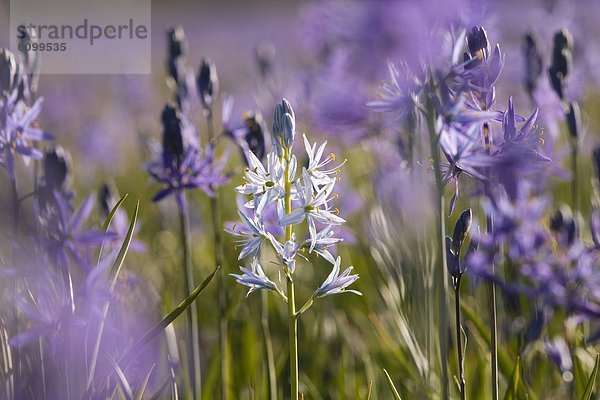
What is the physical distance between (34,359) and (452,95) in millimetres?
1106

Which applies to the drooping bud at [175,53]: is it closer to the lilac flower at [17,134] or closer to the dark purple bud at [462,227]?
the lilac flower at [17,134]

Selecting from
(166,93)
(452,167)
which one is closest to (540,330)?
(452,167)

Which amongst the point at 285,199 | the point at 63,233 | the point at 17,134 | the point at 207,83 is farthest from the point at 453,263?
the point at 207,83

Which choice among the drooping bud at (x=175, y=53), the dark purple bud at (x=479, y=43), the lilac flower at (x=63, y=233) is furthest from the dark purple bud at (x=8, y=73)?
the dark purple bud at (x=479, y=43)

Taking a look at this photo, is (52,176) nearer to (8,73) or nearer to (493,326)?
(8,73)

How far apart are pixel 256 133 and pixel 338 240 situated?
0.87 m

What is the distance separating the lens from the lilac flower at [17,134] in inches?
73.4

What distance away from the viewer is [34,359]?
1744 millimetres

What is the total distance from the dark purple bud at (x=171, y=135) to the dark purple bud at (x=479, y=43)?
0.96m

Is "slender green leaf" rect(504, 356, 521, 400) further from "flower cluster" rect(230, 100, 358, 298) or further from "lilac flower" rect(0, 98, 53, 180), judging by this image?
"lilac flower" rect(0, 98, 53, 180)

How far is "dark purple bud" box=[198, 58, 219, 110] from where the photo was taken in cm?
246

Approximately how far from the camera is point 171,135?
2176 millimetres

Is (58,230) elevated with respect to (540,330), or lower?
elevated

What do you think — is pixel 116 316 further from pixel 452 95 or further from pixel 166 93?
pixel 166 93
